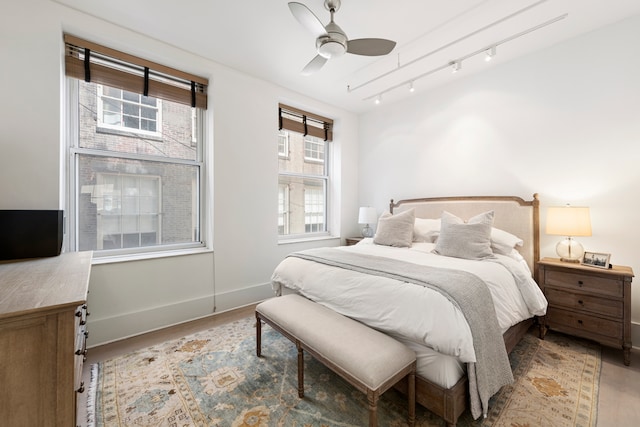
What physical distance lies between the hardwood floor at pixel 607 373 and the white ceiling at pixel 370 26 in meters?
2.84

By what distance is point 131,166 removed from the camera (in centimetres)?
263

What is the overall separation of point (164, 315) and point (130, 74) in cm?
241

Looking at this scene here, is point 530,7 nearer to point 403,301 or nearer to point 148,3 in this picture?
point 403,301

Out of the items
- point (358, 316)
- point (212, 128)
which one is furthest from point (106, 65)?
point (358, 316)

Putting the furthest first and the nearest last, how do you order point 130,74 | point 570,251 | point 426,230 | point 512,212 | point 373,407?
point 426,230
point 512,212
point 130,74
point 570,251
point 373,407

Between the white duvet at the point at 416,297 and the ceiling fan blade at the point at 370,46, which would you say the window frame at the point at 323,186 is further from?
the ceiling fan blade at the point at 370,46

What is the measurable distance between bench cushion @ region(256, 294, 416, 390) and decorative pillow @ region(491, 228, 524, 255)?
1734 mm

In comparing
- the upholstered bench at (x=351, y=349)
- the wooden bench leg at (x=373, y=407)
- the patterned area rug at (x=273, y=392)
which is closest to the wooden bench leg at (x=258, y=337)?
the patterned area rug at (x=273, y=392)

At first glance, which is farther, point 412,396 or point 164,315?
point 164,315

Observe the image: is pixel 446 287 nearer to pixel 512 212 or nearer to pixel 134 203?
pixel 512 212

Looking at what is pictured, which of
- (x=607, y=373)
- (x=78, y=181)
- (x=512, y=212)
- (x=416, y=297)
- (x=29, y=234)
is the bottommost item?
(x=607, y=373)

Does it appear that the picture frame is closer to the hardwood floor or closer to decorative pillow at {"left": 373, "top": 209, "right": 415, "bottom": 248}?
the hardwood floor

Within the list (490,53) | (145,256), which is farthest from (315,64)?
(145,256)

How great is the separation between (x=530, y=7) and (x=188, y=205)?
3.67m
